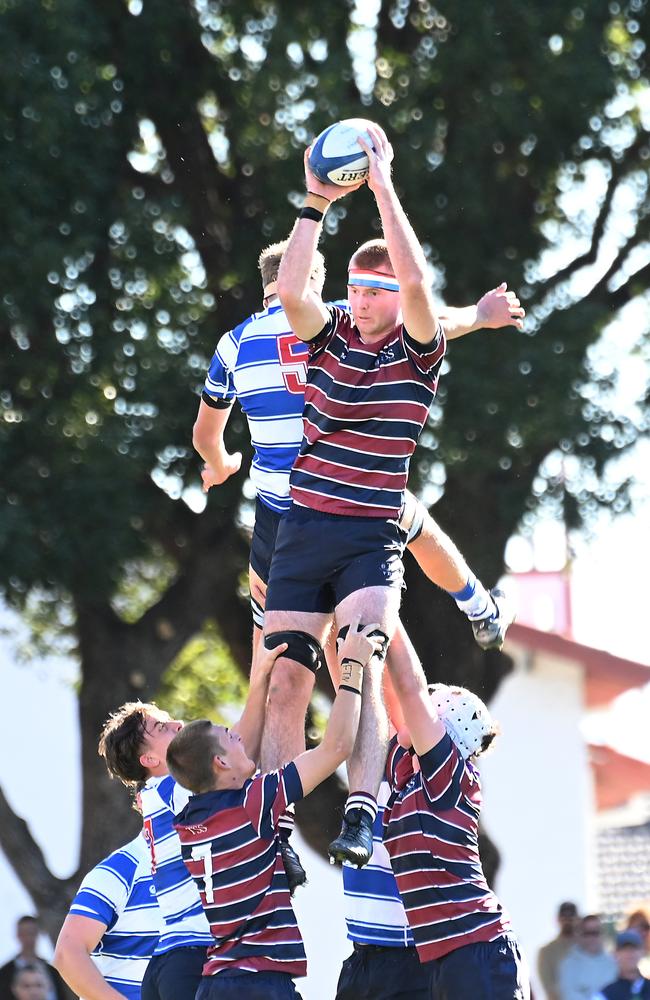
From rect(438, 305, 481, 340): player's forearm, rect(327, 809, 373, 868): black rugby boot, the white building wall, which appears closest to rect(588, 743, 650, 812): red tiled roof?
the white building wall

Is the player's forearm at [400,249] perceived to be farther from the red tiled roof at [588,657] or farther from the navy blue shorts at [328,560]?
the red tiled roof at [588,657]

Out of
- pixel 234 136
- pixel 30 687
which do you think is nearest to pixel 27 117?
pixel 234 136

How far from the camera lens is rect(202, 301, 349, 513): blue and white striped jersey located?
21.1ft

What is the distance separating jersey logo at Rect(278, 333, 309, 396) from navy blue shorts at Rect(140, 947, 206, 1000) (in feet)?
6.81

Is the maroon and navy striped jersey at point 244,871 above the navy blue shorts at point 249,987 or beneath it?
above

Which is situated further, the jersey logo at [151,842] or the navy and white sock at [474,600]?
the navy and white sock at [474,600]

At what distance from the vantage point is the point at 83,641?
13.8 metres

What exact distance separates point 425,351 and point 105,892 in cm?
229

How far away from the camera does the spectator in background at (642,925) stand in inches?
443

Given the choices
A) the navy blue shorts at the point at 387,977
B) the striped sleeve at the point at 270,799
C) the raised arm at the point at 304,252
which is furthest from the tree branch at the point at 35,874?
the raised arm at the point at 304,252

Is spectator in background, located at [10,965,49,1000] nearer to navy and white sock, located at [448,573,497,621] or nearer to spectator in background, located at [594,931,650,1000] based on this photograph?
spectator in background, located at [594,931,650,1000]

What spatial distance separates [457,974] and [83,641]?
847 centimetres

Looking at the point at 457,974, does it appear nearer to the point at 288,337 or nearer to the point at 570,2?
the point at 288,337

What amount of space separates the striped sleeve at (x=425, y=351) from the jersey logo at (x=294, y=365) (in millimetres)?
769
